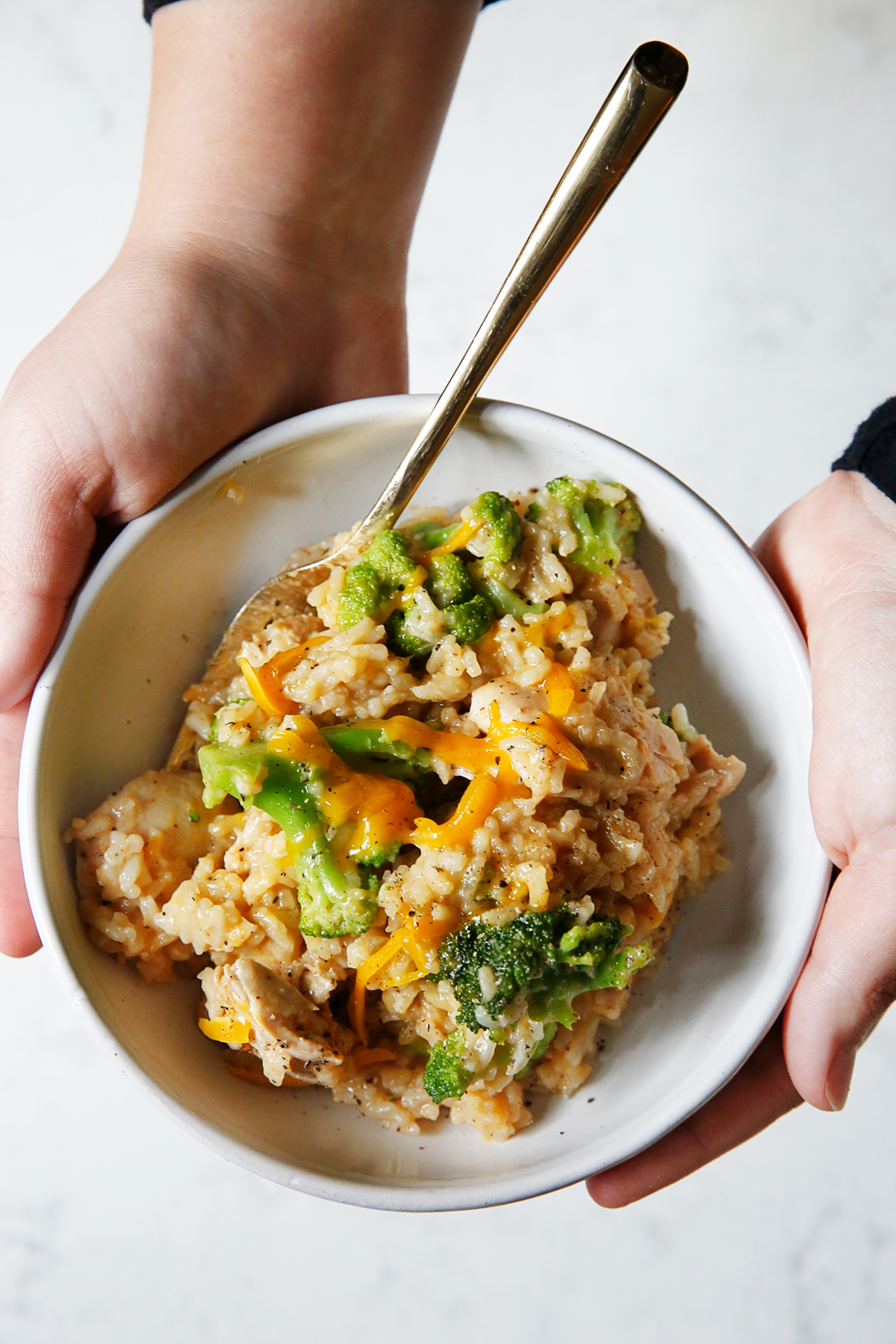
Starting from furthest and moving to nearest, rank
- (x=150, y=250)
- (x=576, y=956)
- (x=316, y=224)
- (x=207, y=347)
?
1. (x=316, y=224)
2. (x=150, y=250)
3. (x=207, y=347)
4. (x=576, y=956)

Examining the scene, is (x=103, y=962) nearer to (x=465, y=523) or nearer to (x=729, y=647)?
(x=465, y=523)

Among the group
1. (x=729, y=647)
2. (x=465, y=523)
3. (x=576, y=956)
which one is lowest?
(x=576, y=956)

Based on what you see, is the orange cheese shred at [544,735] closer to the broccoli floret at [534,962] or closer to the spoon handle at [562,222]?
the broccoli floret at [534,962]

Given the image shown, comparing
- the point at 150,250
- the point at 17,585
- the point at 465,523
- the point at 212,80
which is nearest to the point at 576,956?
the point at 465,523

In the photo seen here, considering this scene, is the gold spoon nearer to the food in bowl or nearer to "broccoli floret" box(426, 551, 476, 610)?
the food in bowl

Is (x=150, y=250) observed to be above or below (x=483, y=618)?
above

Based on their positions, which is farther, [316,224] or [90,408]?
[316,224]
